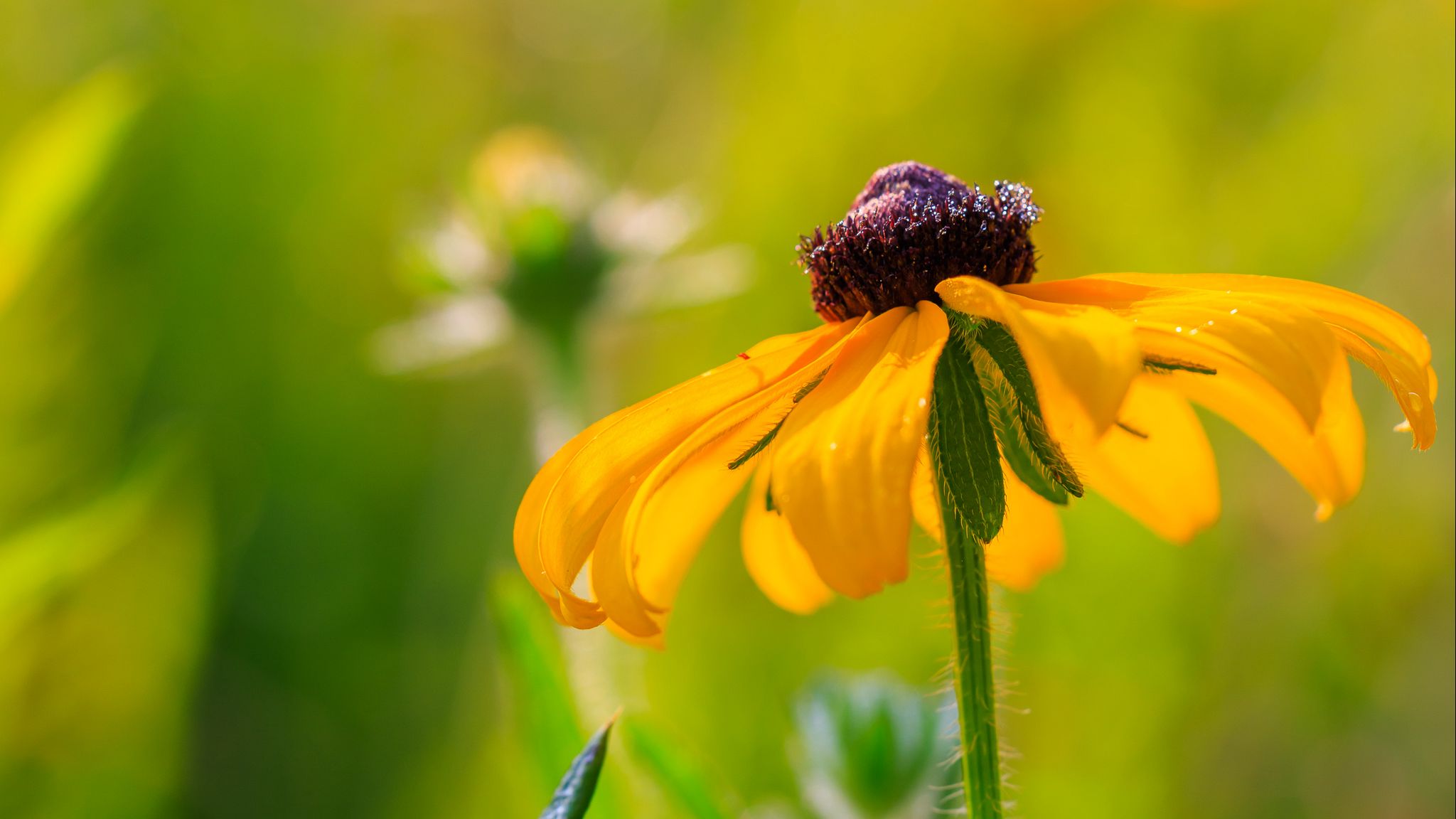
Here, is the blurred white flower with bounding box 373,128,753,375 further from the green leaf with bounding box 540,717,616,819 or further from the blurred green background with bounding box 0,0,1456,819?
the green leaf with bounding box 540,717,616,819

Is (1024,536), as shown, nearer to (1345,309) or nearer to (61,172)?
(1345,309)

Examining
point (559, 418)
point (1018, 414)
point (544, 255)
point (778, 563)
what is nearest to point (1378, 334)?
point (1018, 414)

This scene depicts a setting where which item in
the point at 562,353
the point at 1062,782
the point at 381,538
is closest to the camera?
the point at 1062,782

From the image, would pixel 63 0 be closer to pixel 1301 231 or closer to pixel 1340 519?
pixel 1301 231

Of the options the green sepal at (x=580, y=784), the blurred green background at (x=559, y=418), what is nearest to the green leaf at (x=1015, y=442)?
the green sepal at (x=580, y=784)

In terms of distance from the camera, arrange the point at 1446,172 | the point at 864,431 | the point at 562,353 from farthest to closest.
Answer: the point at 1446,172, the point at 562,353, the point at 864,431

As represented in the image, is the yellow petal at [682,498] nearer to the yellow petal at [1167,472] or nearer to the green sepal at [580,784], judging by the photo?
the green sepal at [580,784]

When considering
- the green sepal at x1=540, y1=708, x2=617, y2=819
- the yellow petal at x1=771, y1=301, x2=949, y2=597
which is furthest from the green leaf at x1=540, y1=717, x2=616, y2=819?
the yellow petal at x1=771, y1=301, x2=949, y2=597

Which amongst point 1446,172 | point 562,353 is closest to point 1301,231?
point 1446,172
